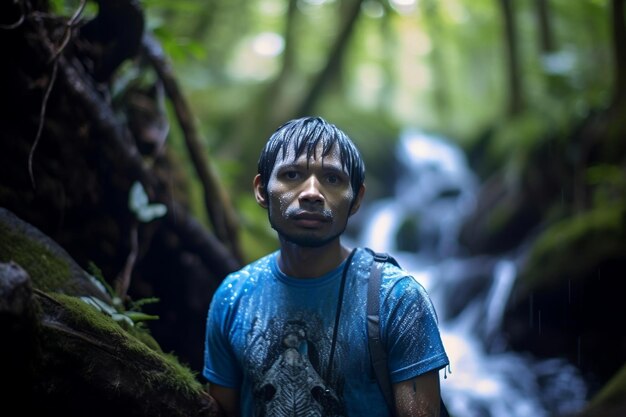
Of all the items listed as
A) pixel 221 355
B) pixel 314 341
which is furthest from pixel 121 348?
pixel 314 341

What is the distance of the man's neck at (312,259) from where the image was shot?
2465 millimetres

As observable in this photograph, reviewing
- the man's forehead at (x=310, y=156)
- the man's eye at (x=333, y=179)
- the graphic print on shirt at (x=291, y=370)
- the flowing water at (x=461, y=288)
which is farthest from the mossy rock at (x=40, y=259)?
the flowing water at (x=461, y=288)

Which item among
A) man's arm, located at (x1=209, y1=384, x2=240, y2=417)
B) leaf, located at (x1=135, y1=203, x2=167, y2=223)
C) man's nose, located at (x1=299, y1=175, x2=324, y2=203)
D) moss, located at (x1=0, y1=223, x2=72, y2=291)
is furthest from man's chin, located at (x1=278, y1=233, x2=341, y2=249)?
leaf, located at (x1=135, y1=203, x2=167, y2=223)

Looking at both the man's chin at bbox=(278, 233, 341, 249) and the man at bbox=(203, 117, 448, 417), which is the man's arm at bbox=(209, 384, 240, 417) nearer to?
the man at bbox=(203, 117, 448, 417)

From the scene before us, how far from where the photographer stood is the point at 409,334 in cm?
225

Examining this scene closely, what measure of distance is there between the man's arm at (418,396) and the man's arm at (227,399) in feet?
2.30

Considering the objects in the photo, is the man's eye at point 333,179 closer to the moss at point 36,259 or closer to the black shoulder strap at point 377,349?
the black shoulder strap at point 377,349

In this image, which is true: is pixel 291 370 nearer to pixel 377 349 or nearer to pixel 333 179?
pixel 377 349

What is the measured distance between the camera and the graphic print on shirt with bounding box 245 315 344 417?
7.61ft

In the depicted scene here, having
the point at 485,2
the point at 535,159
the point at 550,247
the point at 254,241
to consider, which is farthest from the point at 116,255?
the point at 485,2

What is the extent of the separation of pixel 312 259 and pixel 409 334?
1.61 feet

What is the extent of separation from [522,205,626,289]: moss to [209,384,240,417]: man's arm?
17.6ft

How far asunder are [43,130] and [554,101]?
9.04 metres

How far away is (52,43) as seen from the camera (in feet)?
12.3
